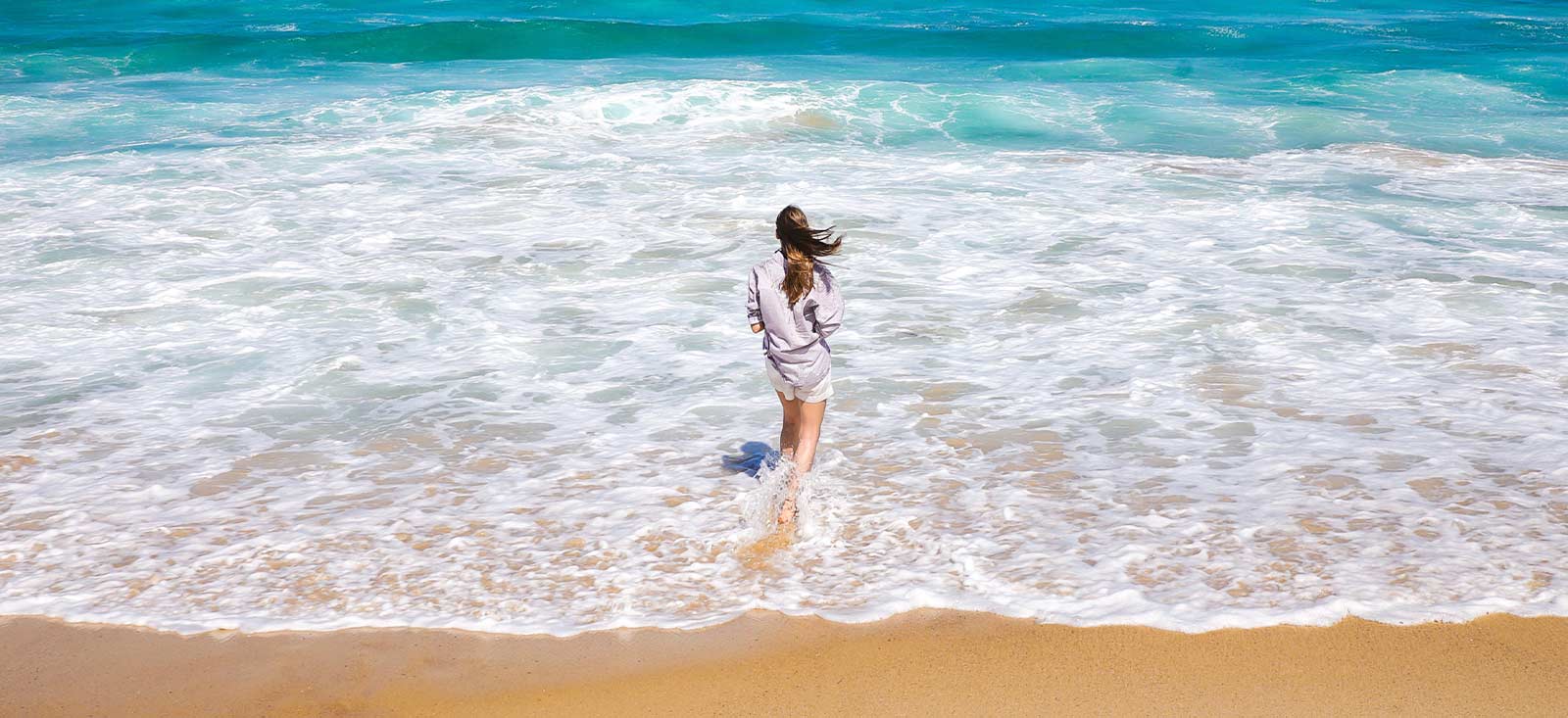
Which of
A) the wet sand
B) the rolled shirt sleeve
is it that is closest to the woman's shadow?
the rolled shirt sleeve

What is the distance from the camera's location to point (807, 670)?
4.23m

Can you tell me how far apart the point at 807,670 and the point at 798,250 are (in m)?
1.63

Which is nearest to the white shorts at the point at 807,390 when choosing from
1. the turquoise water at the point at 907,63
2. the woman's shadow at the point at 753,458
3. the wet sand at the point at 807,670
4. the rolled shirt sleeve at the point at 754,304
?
the rolled shirt sleeve at the point at 754,304

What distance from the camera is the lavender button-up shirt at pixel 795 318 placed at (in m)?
5.07

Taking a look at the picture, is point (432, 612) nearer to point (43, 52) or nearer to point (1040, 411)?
point (1040, 411)

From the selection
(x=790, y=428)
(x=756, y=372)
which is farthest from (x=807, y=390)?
(x=756, y=372)

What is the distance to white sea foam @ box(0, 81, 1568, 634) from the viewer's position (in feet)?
16.0

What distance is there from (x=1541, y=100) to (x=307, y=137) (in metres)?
20.8

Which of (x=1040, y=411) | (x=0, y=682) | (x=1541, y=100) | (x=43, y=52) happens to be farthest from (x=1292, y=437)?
(x=43, y=52)

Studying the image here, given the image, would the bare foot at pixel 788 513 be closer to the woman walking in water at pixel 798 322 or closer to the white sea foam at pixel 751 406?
the woman walking in water at pixel 798 322

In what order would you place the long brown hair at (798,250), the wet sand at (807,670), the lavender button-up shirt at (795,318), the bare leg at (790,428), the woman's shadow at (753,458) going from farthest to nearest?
the woman's shadow at (753,458) → the bare leg at (790,428) → the lavender button-up shirt at (795,318) → the long brown hair at (798,250) → the wet sand at (807,670)

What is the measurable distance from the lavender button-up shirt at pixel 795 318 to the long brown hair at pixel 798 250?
0.04 metres

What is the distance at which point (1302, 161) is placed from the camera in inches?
625

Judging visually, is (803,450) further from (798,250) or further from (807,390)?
(798,250)
